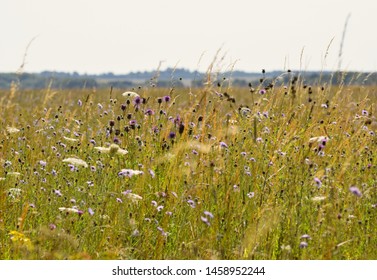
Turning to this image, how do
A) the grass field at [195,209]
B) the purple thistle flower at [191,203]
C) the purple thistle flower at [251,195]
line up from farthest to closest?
1. the purple thistle flower at [251,195]
2. the purple thistle flower at [191,203]
3. the grass field at [195,209]

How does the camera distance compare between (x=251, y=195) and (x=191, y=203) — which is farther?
(x=191, y=203)

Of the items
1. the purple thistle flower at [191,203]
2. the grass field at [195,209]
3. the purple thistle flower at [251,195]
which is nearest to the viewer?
the grass field at [195,209]

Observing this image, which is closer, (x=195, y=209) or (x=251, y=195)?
(x=251, y=195)

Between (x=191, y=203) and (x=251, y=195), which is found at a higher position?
(x=251, y=195)

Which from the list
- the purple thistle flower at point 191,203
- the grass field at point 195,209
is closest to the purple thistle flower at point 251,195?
the grass field at point 195,209

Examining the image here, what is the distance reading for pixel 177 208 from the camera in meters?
4.55

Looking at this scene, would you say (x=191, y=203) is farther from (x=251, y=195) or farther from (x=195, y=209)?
(x=251, y=195)

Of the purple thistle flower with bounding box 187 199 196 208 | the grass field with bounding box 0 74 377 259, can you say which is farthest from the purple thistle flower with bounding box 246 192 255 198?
the purple thistle flower with bounding box 187 199 196 208

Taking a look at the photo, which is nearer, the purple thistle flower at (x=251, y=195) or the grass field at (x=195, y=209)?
the grass field at (x=195, y=209)

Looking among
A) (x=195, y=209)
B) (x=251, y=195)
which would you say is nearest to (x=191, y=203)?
(x=195, y=209)

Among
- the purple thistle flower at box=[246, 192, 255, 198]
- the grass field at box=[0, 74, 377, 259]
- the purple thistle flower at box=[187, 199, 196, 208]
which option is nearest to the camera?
the grass field at box=[0, 74, 377, 259]

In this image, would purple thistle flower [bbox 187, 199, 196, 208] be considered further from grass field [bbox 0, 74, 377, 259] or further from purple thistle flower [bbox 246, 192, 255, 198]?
purple thistle flower [bbox 246, 192, 255, 198]

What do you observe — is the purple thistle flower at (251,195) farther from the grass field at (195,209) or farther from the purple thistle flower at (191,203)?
the purple thistle flower at (191,203)
